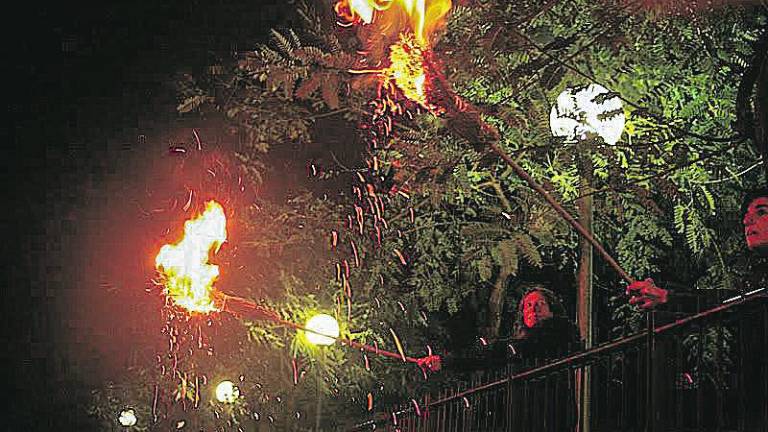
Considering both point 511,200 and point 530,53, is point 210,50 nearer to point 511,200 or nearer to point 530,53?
point 511,200

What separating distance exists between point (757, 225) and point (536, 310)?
9.51 feet

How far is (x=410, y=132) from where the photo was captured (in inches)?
509

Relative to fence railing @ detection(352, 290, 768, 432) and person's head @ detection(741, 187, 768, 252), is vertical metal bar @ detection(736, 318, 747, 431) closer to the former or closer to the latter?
fence railing @ detection(352, 290, 768, 432)

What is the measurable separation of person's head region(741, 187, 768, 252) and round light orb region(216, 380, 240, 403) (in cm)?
1396

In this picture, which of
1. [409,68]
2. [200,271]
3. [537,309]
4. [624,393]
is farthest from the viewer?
[200,271]

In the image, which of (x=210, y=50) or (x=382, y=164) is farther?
(x=210, y=50)

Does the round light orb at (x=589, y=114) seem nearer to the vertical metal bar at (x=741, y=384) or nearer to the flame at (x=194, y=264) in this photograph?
the vertical metal bar at (x=741, y=384)

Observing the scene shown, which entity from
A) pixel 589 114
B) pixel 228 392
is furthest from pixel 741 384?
pixel 228 392

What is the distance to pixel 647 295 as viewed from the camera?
779 cm

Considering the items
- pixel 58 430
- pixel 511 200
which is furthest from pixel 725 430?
pixel 58 430

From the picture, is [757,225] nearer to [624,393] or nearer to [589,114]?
[624,393]

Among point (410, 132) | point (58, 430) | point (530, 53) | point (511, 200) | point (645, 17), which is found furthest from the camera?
point (58, 430)

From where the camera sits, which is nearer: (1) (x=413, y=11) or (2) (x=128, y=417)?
(1) (x=413, y=11)

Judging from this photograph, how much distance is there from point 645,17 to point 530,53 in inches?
51.1
